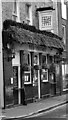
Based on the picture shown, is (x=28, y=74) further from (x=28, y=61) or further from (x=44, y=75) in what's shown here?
(x=44, y=75)

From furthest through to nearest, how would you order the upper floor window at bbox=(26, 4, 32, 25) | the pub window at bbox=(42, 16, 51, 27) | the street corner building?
the upper floor window at bbox=(26, 4, 32, 25) → the pub window at bbox=(42, 16, 51, 27) → the street corner building

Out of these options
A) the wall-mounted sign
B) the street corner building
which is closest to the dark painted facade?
the street corner building

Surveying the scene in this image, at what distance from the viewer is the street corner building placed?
1732 centimetres

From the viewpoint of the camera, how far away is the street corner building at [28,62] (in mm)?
17316

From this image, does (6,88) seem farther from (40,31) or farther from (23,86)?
(40,31)

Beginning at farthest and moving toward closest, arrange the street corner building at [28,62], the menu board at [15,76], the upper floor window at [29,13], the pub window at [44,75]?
the pub window at [44,75] < the upper floor window at [29,13] < the menu board at [15,76] < the street corner building at [28,62]

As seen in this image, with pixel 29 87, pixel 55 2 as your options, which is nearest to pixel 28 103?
pixel 29 87

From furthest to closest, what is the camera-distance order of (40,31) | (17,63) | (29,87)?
(40,31), (29,87), (17,63)

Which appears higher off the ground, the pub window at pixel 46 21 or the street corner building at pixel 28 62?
the pub window at pixel 46 21

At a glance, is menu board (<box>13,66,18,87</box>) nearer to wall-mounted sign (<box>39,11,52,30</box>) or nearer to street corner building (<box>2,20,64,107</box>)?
street corner building (<box>2,20,64,107</box>)

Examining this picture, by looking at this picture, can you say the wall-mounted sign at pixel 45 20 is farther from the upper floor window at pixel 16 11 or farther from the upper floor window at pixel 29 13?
the upper floor window at pixel 16 11

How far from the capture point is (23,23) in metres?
19.6

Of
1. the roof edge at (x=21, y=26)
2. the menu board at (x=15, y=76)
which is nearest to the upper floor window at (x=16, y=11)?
the roof edge at (x=21, y=26)

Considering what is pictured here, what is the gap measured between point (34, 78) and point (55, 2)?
772cm
